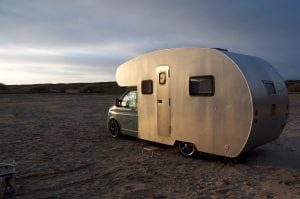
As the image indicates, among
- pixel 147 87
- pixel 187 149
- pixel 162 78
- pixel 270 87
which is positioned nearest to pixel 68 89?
pixel 147 87

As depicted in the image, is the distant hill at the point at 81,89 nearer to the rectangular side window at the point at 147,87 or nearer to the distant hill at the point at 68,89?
the distant hill at the point at 68,89

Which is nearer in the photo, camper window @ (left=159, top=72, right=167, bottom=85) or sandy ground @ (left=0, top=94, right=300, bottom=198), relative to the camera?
sandy ground @ (left=0, top=94, right=300, bottom=198)

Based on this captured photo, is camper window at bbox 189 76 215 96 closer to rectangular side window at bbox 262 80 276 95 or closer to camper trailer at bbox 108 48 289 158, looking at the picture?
camper trailer at bbox 108 48 289 158

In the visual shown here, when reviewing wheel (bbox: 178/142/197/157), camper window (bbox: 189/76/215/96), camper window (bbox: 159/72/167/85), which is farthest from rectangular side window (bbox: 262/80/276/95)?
camper window (bbox: 159/72/167/85)

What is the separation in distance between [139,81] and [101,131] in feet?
14.2

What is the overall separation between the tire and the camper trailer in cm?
3

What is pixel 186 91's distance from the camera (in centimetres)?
1019

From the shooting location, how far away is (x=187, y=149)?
1043 cm

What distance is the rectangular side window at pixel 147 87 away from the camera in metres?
11.5

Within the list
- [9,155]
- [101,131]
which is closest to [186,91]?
[9,155]

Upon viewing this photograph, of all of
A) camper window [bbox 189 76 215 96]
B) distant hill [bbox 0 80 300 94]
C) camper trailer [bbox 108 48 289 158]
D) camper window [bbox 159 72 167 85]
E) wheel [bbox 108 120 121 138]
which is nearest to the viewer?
camper trailer [bbox 108 48 289 158]

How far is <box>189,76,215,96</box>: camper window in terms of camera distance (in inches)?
374

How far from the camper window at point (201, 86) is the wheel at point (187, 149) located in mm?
1409

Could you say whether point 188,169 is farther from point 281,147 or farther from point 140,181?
point 281,147
